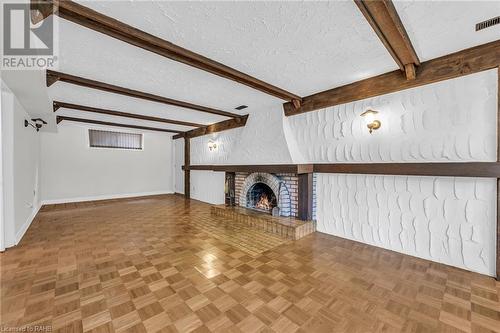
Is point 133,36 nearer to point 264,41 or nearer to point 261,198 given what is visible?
point 264,41

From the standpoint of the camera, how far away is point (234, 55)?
225 cm

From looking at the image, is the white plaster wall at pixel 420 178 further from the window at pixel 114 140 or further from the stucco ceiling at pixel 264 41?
the window at pixel 114 140

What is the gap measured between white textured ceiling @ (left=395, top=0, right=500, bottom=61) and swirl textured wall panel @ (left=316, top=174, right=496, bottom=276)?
1.51 metres

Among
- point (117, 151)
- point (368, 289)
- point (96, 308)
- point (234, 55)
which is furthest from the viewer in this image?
point (117, 151)

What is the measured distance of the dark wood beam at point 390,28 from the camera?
1480 mm

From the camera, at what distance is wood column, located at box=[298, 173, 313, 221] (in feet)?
12.4

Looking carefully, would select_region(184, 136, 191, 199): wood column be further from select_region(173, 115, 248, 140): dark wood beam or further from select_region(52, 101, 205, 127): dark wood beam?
select_region(52, 101, 205, 127): dark wood beam

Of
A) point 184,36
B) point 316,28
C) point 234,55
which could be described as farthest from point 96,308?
point 316,28

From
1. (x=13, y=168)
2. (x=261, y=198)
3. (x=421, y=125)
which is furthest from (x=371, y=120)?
(x=13, y=168)

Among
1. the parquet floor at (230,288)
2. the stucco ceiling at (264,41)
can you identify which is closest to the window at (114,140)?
the stucco ceiling at (264,41)

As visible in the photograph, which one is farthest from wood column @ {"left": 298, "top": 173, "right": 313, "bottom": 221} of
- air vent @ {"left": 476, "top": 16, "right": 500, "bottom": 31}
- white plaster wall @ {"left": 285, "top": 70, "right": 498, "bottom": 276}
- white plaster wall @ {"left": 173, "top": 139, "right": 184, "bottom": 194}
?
white plaster wall @ {"left": 173, "top": 139, "right": 184, "bottom": 194}

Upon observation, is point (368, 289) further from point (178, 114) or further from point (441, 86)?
point (178, 114)

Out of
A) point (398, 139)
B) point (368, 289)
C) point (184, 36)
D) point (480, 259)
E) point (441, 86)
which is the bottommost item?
point (368, 289)

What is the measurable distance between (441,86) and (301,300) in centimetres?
289
